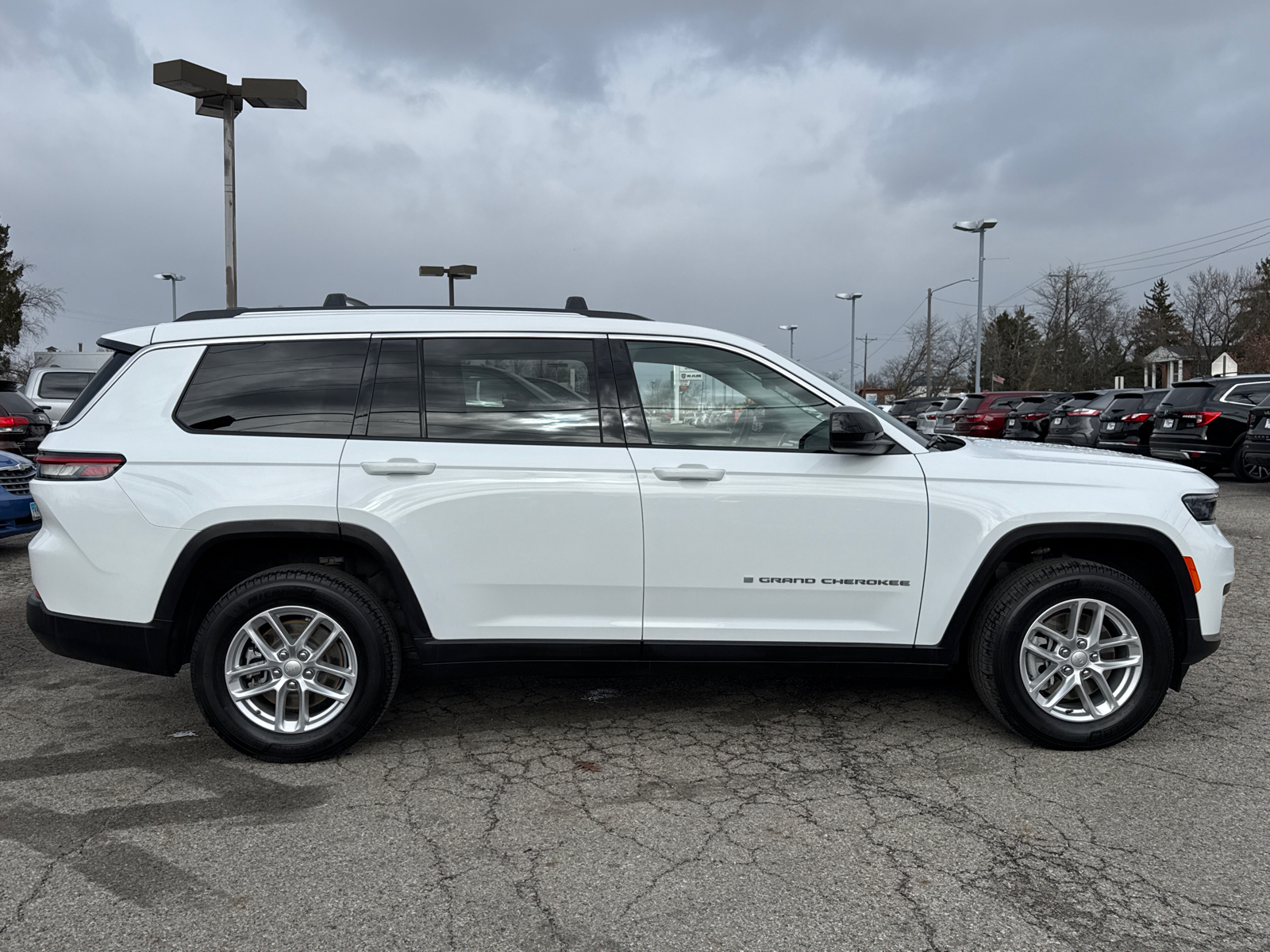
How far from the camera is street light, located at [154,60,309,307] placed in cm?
1302

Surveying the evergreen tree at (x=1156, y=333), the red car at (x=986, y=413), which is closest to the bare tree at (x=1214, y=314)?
the evergreen tree at (x=1156, y=333)

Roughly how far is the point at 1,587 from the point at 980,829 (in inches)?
291

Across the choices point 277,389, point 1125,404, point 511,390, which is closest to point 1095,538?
point 511,390

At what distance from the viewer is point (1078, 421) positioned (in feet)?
61.4

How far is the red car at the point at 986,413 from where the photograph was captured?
24.6 metres

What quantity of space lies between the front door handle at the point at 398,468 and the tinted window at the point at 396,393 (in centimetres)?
13

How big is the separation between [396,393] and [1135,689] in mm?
3236

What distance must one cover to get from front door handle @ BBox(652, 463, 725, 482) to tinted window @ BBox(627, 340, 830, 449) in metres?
0.13

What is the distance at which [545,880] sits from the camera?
9.52 feet

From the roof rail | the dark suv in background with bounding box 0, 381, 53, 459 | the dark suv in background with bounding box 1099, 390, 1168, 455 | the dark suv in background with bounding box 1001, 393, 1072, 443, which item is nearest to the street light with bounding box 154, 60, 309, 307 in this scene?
the dark suv in background with bounding box 0, 381, 53, 459

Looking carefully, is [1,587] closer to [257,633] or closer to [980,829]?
[257,633]

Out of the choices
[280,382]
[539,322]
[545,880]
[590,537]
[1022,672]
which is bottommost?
[545,880]

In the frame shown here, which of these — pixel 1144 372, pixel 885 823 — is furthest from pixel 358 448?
pixel 1144 372

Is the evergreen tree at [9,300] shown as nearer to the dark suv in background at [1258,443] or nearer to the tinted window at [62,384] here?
the tinted window at [62,384]
